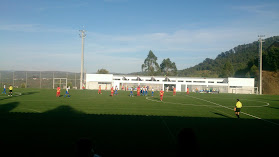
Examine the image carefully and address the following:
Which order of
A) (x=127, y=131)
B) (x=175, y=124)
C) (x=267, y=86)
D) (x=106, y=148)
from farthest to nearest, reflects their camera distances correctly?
(x=267, y=86) → (x=175, y=124) → (x=127, y=131) → (x=106, y=148)

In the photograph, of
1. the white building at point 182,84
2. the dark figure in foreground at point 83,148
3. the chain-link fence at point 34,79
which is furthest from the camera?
the white building at point 182,84

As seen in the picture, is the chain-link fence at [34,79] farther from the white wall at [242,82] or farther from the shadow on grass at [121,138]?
the shadow on grass at [121,138]

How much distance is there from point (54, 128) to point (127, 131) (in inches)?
142

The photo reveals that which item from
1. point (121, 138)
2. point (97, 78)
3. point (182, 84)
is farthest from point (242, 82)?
point (121, 138)

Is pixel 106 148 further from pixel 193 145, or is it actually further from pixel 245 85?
pixel 245 85

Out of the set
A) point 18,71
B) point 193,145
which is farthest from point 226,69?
point 193,145

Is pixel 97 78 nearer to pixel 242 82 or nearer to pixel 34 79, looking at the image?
pixel 34 79

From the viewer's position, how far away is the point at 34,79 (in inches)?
2495

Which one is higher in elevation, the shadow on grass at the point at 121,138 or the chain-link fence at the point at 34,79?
the chain-link fence at the point at 34,79

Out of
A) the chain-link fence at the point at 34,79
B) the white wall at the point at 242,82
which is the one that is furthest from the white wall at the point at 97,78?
the white wall at the point at 242,82

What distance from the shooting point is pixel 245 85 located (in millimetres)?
62406

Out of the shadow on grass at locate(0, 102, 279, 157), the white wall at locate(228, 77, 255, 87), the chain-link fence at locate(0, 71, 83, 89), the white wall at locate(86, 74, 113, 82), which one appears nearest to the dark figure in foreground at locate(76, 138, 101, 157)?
the shadow on grass at locate(0, 102, 279, 157)

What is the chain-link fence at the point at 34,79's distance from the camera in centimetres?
5975

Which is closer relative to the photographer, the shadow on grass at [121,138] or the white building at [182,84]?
the shadow on grass at [121,138]
